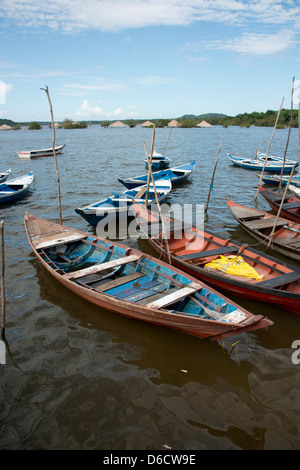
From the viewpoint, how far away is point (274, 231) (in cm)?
1048

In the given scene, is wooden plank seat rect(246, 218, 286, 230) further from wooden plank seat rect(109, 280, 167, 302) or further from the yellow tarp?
wooden plank seat rect(109, 280, 167, 302)

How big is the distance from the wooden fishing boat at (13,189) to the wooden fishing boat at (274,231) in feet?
38.8

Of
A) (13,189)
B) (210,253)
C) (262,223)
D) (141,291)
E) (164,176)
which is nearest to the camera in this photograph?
(141,291)

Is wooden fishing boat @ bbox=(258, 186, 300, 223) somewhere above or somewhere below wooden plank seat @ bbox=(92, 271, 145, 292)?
above

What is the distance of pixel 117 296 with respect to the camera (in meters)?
6.82

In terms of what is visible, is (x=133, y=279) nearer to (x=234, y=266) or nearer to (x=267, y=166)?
(x=234, y=266)

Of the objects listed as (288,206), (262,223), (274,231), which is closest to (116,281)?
(274,231)

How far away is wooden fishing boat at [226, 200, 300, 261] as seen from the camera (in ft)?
31.5

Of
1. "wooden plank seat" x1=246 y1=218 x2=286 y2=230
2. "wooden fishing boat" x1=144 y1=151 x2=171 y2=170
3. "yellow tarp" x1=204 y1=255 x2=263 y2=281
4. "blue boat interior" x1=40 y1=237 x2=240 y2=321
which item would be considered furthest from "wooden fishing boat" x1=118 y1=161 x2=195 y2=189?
"yellow tarp" x1=204 y1=255 x2=263 y2=281

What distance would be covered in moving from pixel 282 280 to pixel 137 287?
3599 millimetres

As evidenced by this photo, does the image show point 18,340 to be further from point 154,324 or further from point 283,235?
point 283,235

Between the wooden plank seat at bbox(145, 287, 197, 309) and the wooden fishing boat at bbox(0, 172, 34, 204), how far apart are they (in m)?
12.7

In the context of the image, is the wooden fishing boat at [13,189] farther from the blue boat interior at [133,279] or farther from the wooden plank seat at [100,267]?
the wooden plank seat at [100,267]
